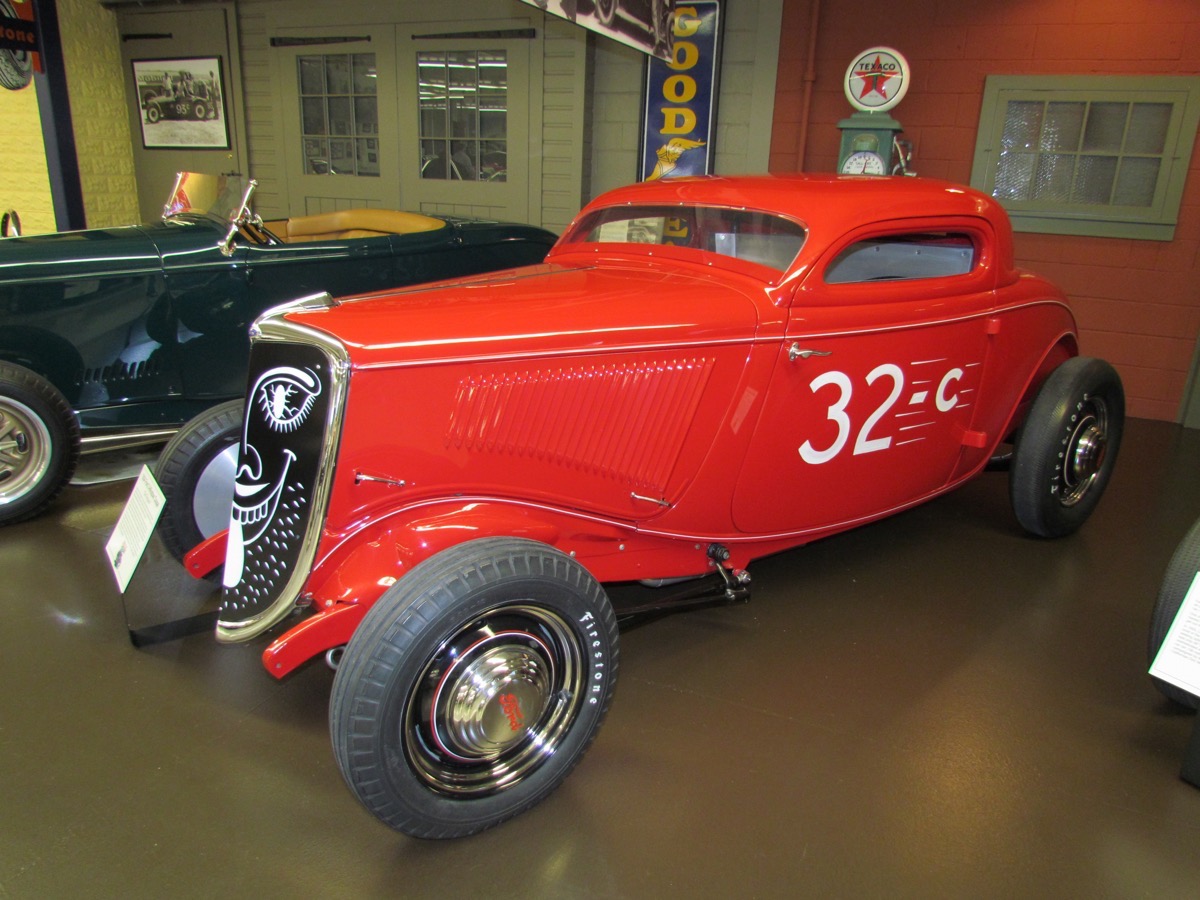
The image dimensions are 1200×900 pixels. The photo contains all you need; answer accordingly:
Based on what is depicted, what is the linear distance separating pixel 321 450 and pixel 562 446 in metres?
0.62

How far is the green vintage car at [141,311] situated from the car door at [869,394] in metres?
2.66

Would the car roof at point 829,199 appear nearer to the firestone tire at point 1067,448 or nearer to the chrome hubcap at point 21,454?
the firestone tire at point 1067,448

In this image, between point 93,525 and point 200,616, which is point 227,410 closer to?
point 200,616

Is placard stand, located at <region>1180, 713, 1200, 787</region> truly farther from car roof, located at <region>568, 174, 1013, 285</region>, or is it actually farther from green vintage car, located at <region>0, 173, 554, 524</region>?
green vintage car, located at <region>0, 173, 554, 524</region>

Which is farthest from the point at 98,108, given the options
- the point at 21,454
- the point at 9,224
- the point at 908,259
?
the point at 908,259

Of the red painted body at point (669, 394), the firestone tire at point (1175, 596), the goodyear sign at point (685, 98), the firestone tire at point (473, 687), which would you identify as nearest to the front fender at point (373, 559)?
the red painted body at point (669, 394)

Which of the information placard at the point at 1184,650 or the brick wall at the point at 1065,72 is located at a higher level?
the brick wall at the point at 1065,72

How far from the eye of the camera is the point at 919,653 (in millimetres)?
2662

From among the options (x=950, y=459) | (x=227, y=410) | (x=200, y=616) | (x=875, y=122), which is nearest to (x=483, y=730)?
(x=200, y=616)

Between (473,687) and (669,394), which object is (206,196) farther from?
(473,687)

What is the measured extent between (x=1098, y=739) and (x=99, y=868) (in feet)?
8.41

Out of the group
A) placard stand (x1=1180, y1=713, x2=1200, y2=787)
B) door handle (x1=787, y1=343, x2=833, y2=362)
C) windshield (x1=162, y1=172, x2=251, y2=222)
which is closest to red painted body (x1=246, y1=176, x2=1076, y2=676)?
door handle (x1=787, y1=343, x2=833, y2=362)

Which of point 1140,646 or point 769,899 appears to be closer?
point 769,899

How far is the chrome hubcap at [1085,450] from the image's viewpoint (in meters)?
Result: 3.39
